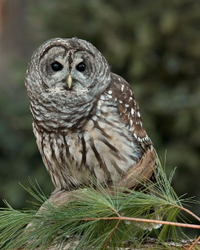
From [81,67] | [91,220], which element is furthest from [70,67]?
[91,220]

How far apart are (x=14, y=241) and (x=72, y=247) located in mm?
288

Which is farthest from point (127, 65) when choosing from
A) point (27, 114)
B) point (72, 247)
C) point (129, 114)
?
point (72, 247)

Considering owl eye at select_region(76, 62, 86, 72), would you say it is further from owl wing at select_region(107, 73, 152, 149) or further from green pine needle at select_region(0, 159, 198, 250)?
green pine needle at select_region(0, 159, 198, 250)

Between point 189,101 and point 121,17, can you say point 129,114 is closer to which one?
point 189,101

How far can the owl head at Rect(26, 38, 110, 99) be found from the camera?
315cm

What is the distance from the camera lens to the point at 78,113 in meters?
3.19

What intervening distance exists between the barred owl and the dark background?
2.07 metres

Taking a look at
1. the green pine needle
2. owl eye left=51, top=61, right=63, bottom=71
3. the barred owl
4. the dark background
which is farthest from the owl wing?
the dark background

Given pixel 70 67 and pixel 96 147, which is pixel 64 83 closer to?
pixel 70 67

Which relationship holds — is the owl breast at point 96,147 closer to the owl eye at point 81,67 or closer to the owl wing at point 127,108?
the owl wing at point 127,108

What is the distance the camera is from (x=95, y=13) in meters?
5.86

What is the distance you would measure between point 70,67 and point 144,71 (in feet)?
9.10

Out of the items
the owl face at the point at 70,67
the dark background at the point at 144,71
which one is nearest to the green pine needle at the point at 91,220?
the owl face at the point at 70,67

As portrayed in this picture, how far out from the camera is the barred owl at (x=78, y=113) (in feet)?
10.4
